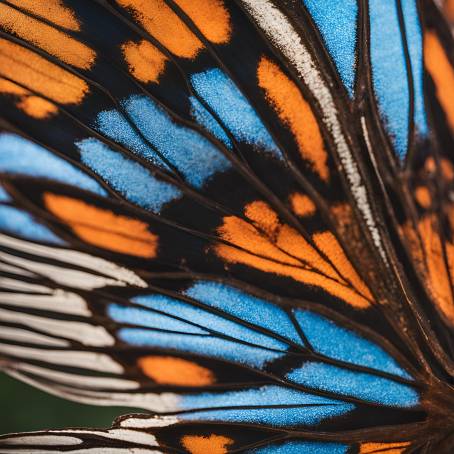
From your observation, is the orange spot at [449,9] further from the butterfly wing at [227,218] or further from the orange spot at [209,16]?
the orange spot at [209,16]

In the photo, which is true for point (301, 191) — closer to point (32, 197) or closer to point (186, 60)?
point (186, 60)

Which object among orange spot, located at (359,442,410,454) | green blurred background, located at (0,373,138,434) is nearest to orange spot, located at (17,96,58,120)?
orange spot, located at (359,442,410,454)

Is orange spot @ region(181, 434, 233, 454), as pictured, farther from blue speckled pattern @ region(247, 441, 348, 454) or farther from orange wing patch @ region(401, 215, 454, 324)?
orange wing patch @ region(401, 215, 454, 324)

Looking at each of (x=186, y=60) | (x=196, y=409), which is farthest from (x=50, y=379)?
(x=186, y=60)

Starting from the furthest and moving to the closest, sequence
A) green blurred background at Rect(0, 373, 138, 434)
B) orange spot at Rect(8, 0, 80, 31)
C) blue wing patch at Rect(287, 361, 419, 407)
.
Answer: green blurred background at Rect(0, 373, 138, 434) < blue wing patch at Rect(287, 361, 419, 407) < orange spot at Rect(8, 0, 80, 31)

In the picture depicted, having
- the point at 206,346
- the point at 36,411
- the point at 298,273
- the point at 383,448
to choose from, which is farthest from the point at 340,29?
the point at 36,411

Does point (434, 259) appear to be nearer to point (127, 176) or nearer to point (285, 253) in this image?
point (285, 253)
